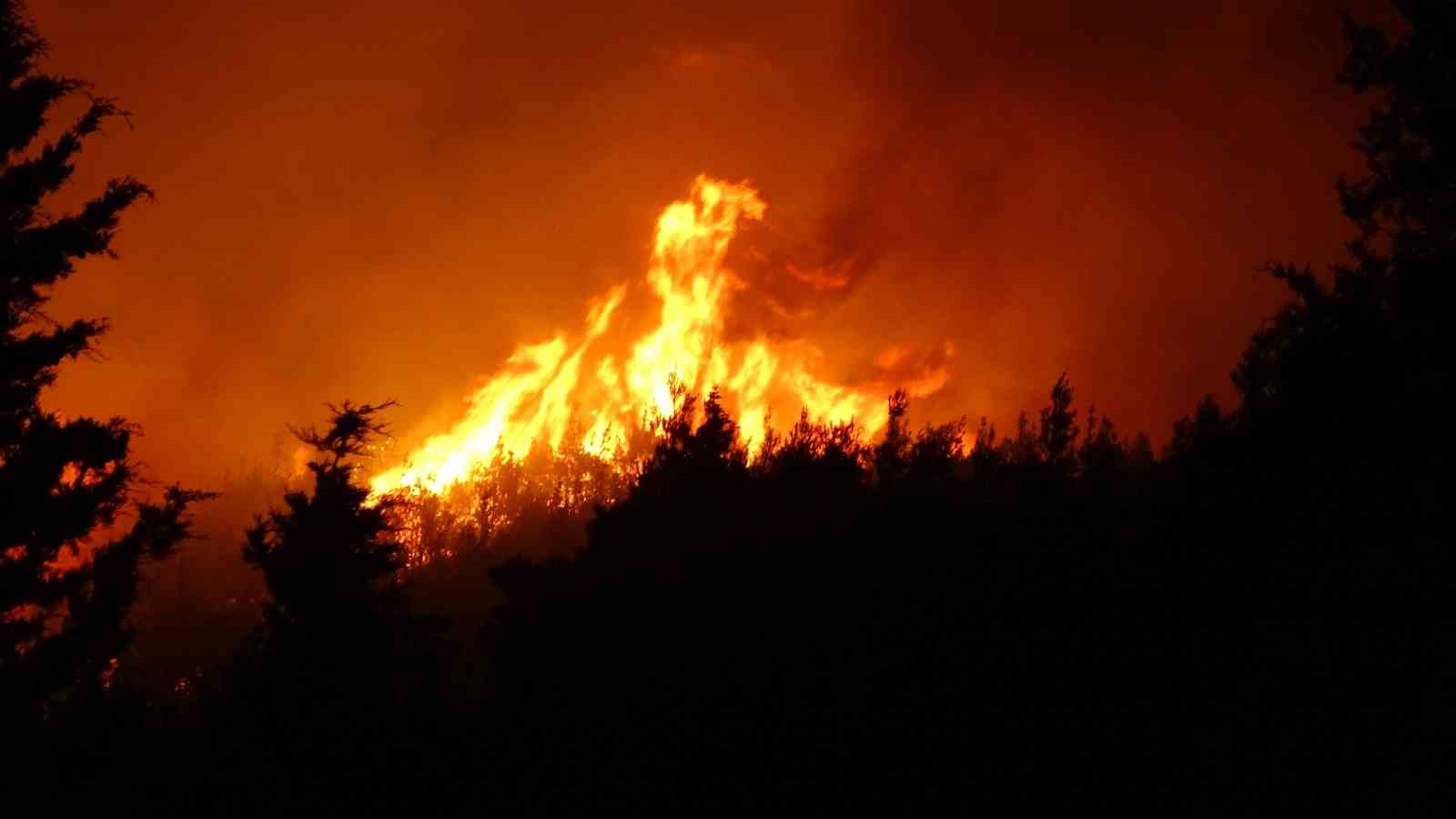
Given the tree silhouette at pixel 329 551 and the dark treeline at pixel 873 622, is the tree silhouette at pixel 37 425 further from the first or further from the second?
the tree silhouette at pixel 329 551

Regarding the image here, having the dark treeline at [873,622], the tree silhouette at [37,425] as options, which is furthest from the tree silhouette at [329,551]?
the tree silhouette at [37,425]

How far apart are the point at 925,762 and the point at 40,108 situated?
17.6 metres

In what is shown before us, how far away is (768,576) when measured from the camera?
14289mm

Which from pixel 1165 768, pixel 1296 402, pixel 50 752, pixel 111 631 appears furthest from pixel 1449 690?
pixel 111 631

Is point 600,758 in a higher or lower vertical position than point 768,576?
lower

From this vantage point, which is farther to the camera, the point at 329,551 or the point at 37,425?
the point at 329,551

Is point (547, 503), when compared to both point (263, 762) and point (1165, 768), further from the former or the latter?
point (1165, 768)

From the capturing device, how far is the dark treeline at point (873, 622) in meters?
8.31

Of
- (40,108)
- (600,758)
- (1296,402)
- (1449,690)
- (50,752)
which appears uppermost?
(40,108)

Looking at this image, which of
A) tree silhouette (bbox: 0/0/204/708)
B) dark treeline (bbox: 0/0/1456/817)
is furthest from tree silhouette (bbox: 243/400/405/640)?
tree silhouette (bbox: 0/0/204/708)

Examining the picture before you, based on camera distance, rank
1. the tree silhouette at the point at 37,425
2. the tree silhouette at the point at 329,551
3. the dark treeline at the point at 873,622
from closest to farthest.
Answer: the dark treeline at the point at 873,622 → the tree silhouette at the point at 37,425 → the tree silhouette at the point at 329,551

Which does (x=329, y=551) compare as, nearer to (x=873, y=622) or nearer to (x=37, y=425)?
(x=37, y=425)

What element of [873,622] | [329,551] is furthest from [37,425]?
[873,622]

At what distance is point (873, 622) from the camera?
12.1 metres
